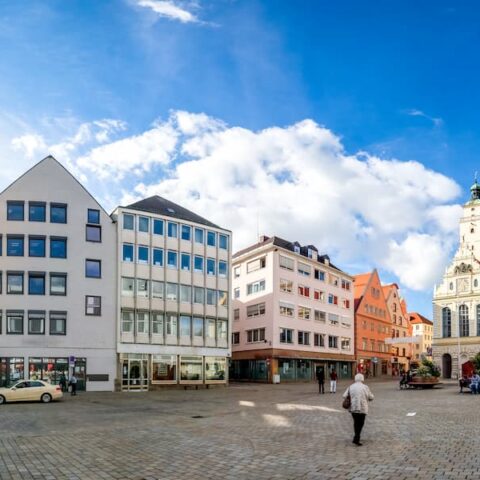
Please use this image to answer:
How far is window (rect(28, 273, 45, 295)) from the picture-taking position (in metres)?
47.1

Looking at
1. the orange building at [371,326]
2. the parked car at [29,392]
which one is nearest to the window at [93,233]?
the parked car at [29,392]

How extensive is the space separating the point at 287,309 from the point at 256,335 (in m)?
4.28

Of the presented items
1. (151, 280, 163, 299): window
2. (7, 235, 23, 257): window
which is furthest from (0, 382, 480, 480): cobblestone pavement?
(151, 280, 163, 299): window

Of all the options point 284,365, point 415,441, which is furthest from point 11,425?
point 284,365

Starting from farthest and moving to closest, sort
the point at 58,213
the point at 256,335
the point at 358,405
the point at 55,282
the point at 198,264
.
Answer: the point at 256,335
the point at 198,264
the point at 58,213
the point at 55,282
the point at 358,405

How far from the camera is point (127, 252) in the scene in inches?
2014

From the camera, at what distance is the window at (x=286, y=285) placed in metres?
66.4

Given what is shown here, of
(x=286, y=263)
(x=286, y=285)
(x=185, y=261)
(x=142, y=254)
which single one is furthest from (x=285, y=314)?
(x=142, y=254)

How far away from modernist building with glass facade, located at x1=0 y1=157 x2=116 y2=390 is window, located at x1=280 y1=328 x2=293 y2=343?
70.2ft

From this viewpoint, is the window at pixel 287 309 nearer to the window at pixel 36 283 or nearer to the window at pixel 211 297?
the window at pixel 211 297

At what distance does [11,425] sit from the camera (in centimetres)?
2100

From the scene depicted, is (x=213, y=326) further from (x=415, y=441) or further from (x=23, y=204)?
(x=415, y=441)

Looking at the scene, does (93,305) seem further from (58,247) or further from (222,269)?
(222,269)

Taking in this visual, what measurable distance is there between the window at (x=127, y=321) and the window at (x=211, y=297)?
26.5 feet
